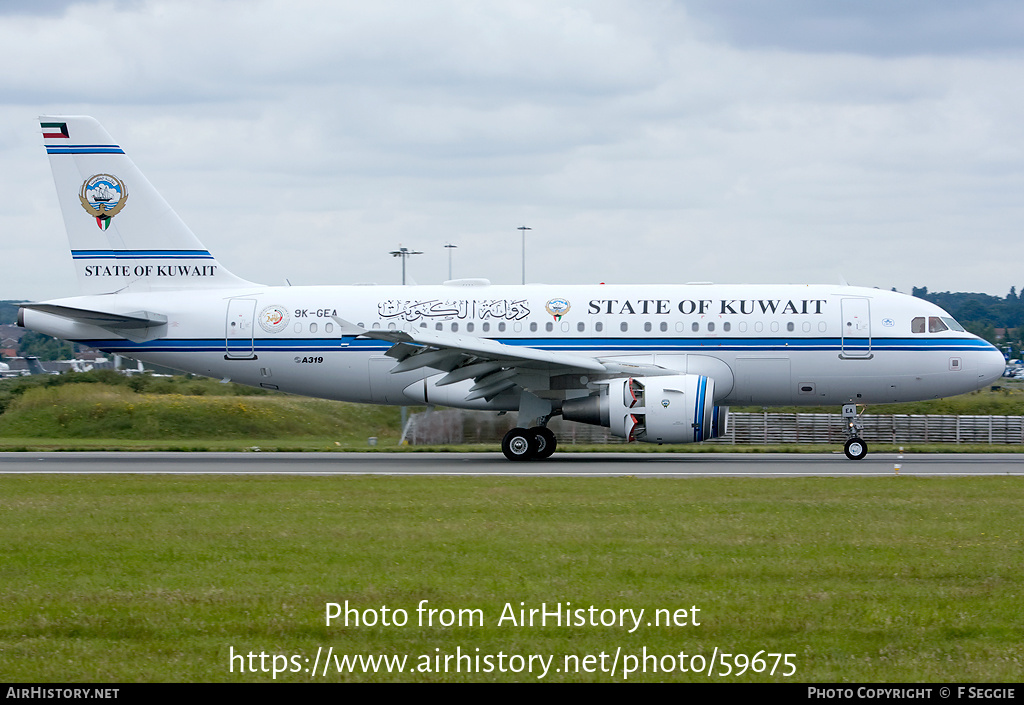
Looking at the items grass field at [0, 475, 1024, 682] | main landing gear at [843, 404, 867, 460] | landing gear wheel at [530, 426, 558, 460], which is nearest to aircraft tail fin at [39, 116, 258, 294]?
landing gear wheel at [530, 426, 558, 460]

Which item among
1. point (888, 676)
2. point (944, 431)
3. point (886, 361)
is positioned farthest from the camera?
point (944, 431)

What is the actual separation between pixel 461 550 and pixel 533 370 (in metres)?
12.9

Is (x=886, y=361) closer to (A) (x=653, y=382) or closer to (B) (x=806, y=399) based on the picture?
(B) (x=806, y=399)

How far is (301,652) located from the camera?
7.52 metres

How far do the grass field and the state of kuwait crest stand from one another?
12.3 meters

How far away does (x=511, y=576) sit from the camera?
32.5 ft

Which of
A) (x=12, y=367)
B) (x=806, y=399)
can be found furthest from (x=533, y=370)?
(x=12, y=367)

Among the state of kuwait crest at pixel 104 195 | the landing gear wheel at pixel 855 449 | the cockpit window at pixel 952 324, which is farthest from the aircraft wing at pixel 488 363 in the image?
the state of kuwait crest at pixel 104 195

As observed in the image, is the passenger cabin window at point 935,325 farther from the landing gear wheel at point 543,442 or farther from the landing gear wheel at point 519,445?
the landing gear wheel at point 519,445

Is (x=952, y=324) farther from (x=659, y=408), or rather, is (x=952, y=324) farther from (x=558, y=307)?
(x=558, y=307)

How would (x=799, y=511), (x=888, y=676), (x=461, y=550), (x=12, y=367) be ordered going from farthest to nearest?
(x=12, y=367) < (x=799, y=511) < (x=461, y=550) < (x=888, y=676)

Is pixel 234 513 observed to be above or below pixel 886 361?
below

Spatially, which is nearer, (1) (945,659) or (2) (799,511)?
(1) (945,659)
